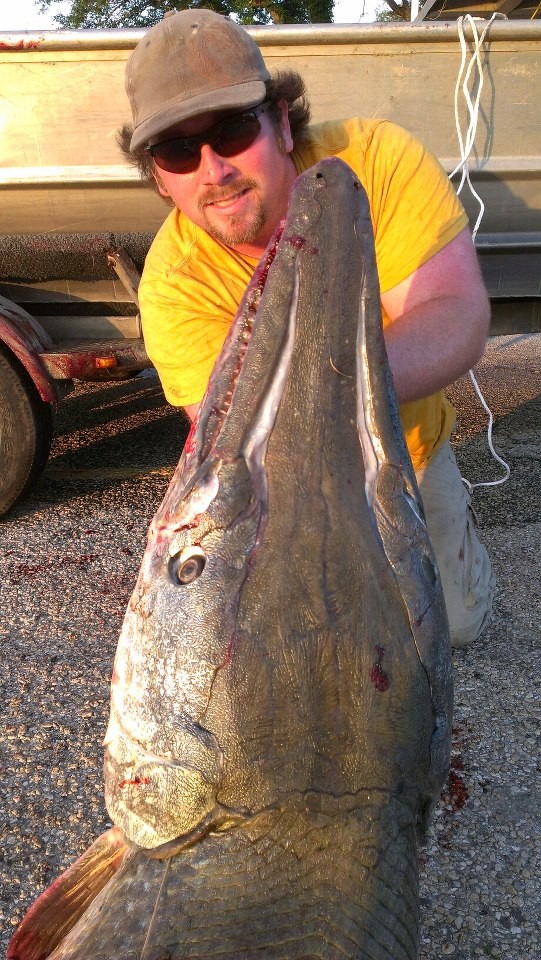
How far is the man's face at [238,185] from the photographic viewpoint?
2412mm

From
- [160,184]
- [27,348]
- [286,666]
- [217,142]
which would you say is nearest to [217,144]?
[217,142]

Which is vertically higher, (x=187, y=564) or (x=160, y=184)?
(x=160, y=184)

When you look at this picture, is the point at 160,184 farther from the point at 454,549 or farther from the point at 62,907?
the point at 62,907

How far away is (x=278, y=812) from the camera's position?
48.1 inches

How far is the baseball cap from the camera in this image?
2.34 metres

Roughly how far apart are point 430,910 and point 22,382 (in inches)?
141

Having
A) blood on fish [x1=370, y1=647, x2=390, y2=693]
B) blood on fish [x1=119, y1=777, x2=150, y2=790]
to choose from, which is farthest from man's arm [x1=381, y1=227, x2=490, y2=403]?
blood on fish [x1=119, y1=777, x2=150, y2=790]

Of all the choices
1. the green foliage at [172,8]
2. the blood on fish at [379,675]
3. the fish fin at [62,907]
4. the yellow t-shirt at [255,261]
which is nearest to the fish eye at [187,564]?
the blood on fish at [379,675]

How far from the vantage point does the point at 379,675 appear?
1256 mm

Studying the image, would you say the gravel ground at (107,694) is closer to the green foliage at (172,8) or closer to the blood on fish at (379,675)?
the blood on fish at (379,675)

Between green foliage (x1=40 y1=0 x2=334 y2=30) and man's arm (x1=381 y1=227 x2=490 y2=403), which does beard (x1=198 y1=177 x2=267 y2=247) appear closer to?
man's arm (x1=381 y1=227 x2=490 y2=403)

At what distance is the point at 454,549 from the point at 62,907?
2328 mm

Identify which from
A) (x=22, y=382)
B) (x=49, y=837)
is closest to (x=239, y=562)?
(x=49, y=837)

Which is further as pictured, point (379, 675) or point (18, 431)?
point (18, 431)
